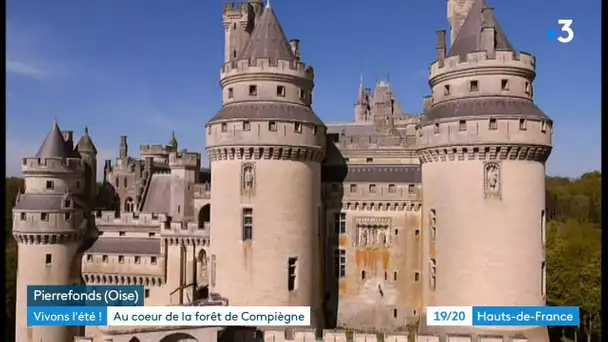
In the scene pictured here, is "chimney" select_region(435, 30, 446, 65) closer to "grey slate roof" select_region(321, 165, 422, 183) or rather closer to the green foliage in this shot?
"grey slate roof" select_region(321, 165, 422, 183)

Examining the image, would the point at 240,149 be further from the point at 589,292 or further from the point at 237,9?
the point at 589,292

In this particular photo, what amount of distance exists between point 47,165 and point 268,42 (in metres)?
12.8

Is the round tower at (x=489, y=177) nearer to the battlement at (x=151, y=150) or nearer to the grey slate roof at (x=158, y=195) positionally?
the grey slate roof at (x=158, y=195)

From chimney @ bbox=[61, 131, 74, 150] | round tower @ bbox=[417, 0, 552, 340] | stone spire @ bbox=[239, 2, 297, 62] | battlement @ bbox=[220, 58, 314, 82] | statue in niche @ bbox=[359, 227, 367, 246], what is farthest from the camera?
chimney @ bbox=[61, 131, 74, 150]

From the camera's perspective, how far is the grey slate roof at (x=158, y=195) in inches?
1137

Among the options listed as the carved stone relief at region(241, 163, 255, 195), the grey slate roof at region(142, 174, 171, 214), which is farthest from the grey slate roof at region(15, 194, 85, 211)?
the carved stone relief at region(241, 163, 255, 195)

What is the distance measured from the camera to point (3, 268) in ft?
18.8

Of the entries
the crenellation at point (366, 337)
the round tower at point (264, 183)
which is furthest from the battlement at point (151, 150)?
the crenellation at point (366, 337)

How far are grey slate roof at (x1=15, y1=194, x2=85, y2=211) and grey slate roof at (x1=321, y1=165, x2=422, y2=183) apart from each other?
1268 centimetres

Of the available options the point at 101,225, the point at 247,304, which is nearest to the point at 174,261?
the point at 101,225

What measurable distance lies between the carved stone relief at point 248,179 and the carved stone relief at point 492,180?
8390mm

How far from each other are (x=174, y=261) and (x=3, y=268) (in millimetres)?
19629

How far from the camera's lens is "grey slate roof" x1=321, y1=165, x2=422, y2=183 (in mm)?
21953

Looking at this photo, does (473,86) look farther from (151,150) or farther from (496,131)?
(151,150)
